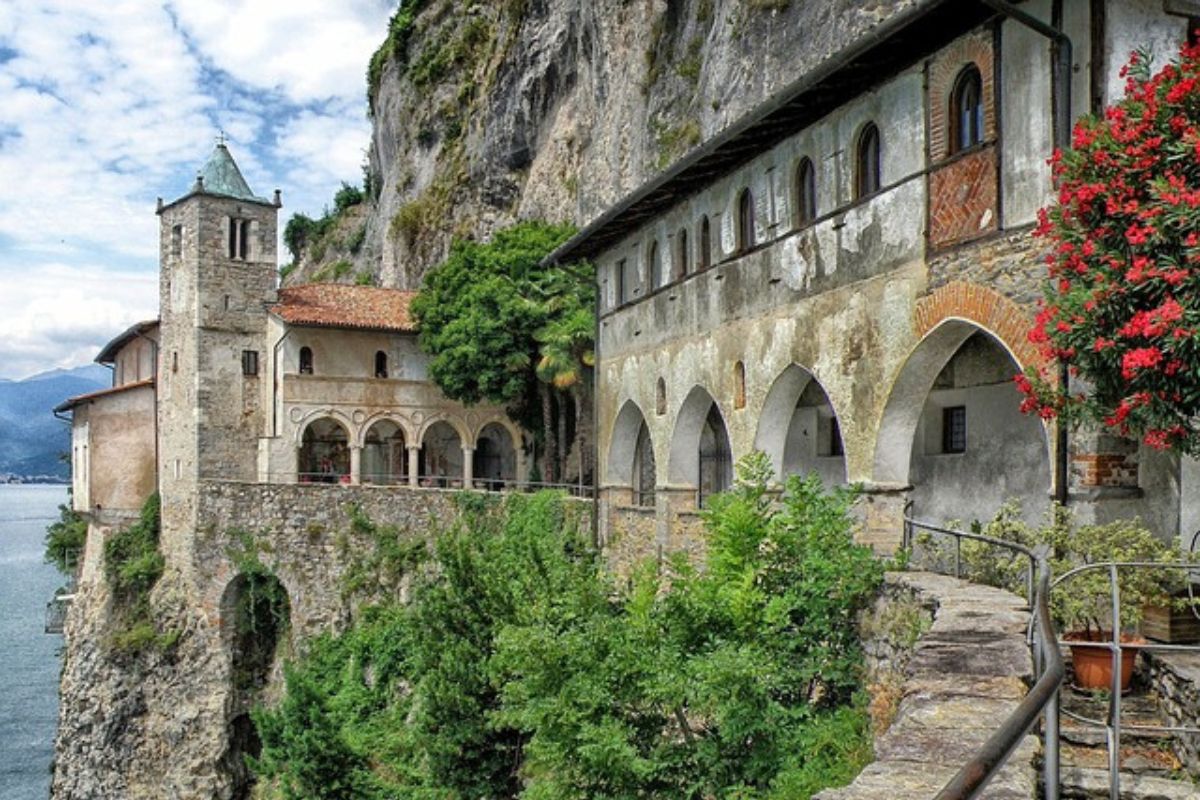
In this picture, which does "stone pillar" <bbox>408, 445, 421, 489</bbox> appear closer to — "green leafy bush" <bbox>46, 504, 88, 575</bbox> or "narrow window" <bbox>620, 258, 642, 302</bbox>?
"green leafy bush" <bbox>46, 504, 88, 575</bbox>

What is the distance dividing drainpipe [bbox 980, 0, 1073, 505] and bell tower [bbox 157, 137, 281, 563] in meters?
27.0

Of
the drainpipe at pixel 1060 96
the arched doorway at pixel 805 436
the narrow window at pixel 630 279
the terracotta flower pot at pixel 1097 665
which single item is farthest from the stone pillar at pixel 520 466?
the terracotta flower pot at pixel 1097 665

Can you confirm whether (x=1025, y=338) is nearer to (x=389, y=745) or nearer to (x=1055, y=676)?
(x=1055, y=676)

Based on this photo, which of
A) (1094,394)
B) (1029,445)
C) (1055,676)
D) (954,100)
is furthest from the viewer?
(1029,445)

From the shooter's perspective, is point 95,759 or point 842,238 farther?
point 95,759

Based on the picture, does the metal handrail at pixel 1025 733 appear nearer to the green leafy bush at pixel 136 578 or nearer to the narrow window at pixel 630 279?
the narrow window at pixel 630 279

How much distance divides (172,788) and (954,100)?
25.5 m

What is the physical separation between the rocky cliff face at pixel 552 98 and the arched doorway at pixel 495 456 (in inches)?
329

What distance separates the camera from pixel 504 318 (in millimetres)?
32844

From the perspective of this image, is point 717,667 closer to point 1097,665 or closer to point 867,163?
point 1097,665

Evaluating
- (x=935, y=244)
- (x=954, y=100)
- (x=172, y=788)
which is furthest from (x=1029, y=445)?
(x=172, y=788)

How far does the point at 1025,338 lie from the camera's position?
11.0 metres

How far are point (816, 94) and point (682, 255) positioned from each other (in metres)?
6.13

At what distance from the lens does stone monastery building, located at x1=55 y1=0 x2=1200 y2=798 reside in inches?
447
